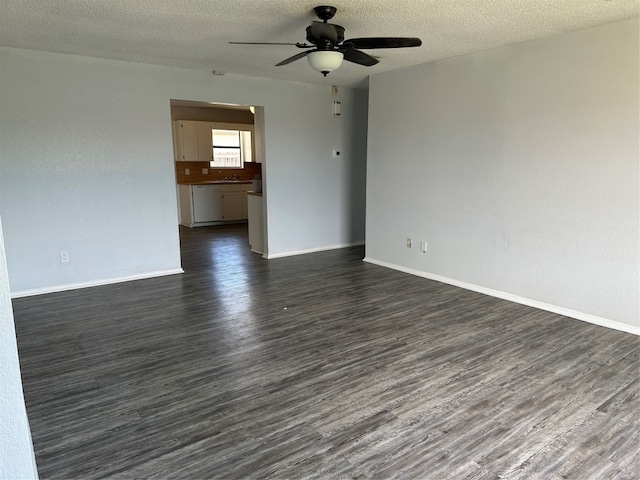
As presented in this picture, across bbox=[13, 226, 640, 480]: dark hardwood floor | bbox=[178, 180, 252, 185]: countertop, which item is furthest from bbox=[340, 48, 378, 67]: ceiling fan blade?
bbox=[178, 180, 252, 185]: countertop

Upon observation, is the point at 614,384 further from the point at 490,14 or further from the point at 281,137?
the point at 281,137

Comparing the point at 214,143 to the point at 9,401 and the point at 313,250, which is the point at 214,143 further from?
the point at 9,401

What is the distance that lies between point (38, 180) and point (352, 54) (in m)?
3.21

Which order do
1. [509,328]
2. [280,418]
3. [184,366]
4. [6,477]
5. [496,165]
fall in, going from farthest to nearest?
[496,165], [509,328], [184,366], [280,418], [6,477]

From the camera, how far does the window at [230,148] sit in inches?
357

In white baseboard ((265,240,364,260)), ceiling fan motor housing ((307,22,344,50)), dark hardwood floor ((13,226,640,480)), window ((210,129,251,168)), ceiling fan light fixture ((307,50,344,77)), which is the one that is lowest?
dark hardwood floor ((13,226,640,480))

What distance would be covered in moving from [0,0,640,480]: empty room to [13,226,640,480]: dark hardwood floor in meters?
0.02

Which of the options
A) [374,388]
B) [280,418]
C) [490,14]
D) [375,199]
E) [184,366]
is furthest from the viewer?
[375,199]

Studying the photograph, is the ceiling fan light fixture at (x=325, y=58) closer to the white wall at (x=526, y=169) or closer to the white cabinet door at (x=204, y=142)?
the white wall at (x=526, y=169)

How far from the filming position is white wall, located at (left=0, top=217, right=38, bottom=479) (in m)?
0.90

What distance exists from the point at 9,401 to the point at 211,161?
821cm

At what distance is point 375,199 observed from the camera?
17.4 ft

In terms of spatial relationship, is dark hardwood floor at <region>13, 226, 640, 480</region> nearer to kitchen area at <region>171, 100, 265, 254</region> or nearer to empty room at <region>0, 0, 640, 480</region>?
empty room at <region>0, 0, 640, 480</region>

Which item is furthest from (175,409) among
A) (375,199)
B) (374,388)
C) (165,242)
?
(375,199)
